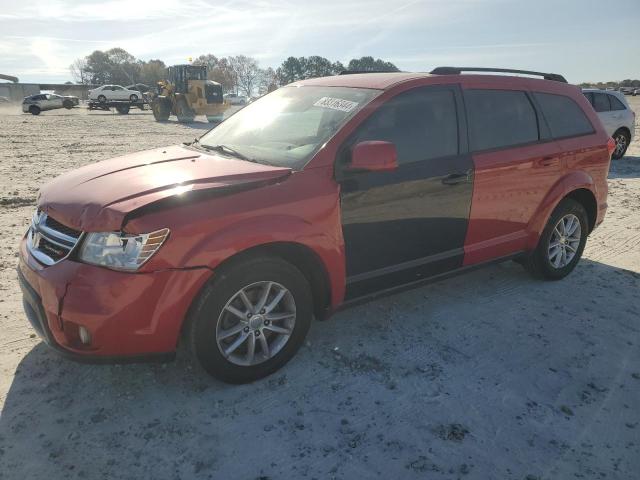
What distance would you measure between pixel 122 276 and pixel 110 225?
0.28 m

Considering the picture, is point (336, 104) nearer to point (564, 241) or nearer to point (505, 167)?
point (505, 167)

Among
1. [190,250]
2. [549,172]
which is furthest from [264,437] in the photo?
[549,172]

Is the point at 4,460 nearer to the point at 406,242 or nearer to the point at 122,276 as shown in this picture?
the point at 122,276

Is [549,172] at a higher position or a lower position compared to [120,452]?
higher

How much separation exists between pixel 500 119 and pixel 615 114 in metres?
9.71

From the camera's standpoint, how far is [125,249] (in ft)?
8.27

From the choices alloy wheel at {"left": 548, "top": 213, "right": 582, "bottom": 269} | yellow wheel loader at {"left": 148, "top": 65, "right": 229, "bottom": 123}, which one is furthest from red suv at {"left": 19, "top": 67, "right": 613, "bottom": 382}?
yellow wheel loader at {"left": 148, "top": 65, "right": 229, "bottom": 123}

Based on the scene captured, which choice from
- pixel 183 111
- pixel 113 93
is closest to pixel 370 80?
pixel 183 111

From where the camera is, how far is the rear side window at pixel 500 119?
12.6ft

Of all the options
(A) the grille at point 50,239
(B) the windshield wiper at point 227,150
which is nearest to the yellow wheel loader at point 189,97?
(B) the windshield wiper at point 227,150

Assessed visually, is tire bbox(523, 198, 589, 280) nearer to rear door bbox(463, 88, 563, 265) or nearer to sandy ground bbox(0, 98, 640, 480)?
rear door bbox(463, 88, 563, 265)

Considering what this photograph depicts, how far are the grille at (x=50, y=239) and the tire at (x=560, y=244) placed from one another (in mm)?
3787

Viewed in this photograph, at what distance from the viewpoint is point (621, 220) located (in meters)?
6.76

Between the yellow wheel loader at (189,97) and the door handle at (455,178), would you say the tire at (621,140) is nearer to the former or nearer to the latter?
the door handle at (455,178)
